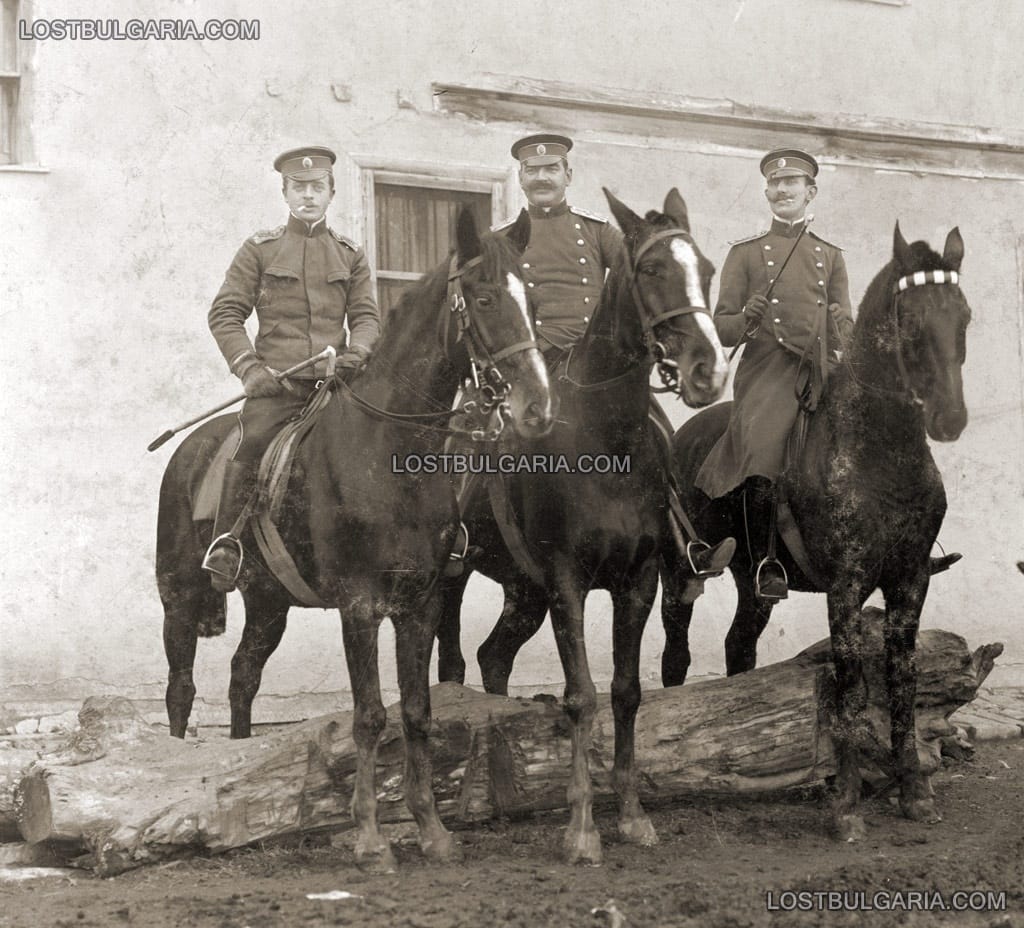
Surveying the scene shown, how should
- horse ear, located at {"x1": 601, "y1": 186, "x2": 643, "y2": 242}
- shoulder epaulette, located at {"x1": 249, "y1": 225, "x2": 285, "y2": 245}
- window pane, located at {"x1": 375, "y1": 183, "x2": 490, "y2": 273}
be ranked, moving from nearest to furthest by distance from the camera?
horse ear, located at {"x1": 601, "y1": 186, "x2": 643, "y2": 242} < shoulder epaulette, located at {"x1": 249, "y1": 225, "x2": 285, "y2": 245} < window pane, located at {"x1": 375, "y1": 183, "x2": 490, "y2": 273}

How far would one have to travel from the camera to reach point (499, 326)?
5629 millimetres

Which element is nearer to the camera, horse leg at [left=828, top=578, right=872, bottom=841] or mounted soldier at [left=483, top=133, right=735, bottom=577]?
horse leg at [left=828, top=578, right=872, bottom=841]

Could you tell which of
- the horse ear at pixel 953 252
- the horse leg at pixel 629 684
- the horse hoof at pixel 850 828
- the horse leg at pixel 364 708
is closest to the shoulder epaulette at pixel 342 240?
the horse leg at pixel 364 708

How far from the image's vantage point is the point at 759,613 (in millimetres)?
8227

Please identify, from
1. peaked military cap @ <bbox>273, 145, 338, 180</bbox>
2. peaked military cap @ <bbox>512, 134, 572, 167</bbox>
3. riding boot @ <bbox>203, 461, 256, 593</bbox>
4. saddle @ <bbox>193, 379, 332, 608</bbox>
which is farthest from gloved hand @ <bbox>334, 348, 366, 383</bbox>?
peaked military cap @ <bbox>512, 134, 572, 167</bbox>

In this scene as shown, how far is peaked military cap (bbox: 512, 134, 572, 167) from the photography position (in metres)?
7.34

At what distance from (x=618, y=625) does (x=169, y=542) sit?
2.50 meters

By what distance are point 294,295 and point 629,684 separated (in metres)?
2.50

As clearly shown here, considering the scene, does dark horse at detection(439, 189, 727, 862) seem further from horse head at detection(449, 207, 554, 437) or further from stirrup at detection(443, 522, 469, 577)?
horse head at detection(449, 207, 554, 437)

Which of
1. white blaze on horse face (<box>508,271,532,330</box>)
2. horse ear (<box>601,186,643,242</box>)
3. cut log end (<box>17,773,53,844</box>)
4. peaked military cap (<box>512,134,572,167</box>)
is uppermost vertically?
peaked military cap (<box>512,134,572,167</box>)

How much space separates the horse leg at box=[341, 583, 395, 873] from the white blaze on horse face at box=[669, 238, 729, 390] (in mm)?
1725

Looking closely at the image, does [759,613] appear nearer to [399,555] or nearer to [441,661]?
[441,661]

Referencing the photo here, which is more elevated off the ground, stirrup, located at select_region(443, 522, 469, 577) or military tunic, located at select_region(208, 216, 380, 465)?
military tunic, located at select_region(208, 216, 380, 465)

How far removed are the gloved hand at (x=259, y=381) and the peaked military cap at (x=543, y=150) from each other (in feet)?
5.92
